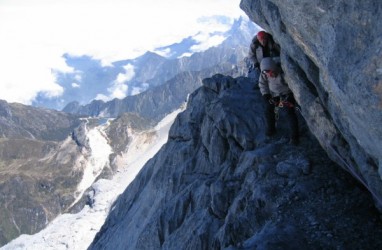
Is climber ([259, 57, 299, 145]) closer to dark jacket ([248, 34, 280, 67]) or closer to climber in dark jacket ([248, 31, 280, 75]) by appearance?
climber in dark jacket ([248, 31, 280, 75])

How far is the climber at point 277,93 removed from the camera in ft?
83.0

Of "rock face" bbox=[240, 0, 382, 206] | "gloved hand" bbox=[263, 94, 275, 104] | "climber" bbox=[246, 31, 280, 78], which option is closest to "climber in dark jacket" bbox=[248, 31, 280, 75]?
"climber" bbox=[246, 31, 280, 78]

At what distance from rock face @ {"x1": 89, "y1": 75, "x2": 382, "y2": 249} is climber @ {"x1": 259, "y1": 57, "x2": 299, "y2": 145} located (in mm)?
1033

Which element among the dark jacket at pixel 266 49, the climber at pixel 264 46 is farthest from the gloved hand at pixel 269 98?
the dark jacket at pixel 266 49

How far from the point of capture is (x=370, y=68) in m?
13.3

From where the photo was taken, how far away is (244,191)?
2459cm

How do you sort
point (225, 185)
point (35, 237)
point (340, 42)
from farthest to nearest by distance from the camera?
point (35, 237) < point (225, 185) < point (340, 42)

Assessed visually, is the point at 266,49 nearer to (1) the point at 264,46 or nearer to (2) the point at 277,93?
(1) the point at 264,46

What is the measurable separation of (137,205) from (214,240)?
26158 mm

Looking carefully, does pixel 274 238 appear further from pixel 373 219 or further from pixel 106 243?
pixel 106 243

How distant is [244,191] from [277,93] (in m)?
5.52

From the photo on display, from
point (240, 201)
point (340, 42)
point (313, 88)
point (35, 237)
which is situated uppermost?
point (340, 42)


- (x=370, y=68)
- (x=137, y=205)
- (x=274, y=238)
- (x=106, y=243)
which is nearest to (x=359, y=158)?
(x=274, y=238)

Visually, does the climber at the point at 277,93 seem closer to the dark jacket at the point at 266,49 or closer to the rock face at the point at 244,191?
the rock face at the point at 244,191
